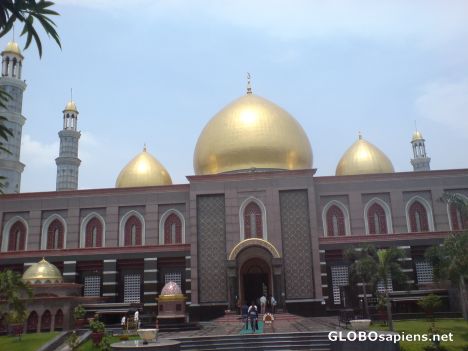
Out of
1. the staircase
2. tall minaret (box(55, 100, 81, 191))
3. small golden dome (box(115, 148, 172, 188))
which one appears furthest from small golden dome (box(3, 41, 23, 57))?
the staircase

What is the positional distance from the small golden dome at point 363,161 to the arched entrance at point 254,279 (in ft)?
31.9

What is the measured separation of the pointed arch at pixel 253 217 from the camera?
29.9 m

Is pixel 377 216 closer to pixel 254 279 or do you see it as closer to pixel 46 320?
pixel 254 279

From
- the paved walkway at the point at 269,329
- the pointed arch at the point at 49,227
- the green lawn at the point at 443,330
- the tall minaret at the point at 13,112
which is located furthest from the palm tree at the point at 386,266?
the tall minaret at the point at 13,112

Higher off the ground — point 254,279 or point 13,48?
point 13,48

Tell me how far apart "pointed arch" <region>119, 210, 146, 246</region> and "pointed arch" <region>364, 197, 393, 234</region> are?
14314mm

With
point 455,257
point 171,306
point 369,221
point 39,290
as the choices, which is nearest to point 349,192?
point 369,221

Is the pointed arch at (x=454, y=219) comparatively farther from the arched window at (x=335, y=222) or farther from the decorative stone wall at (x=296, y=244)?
the decorative stone wall at (x=296, y=244)

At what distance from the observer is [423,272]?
29781 mm

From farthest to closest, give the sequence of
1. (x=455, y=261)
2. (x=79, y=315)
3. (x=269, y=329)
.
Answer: (x=79, y=315) → (x=269, y=329) → (x=455, y=261)

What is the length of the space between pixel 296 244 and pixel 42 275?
14.3 meters

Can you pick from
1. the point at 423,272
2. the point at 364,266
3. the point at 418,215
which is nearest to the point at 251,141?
the point at 418,215

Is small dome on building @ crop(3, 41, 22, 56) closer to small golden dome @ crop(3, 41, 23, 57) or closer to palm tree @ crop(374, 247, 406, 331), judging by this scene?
small golden dome @ crop(3, 41, 23, 57)

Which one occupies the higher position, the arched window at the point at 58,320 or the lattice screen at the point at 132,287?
the lattice screen at the point at 132,287
